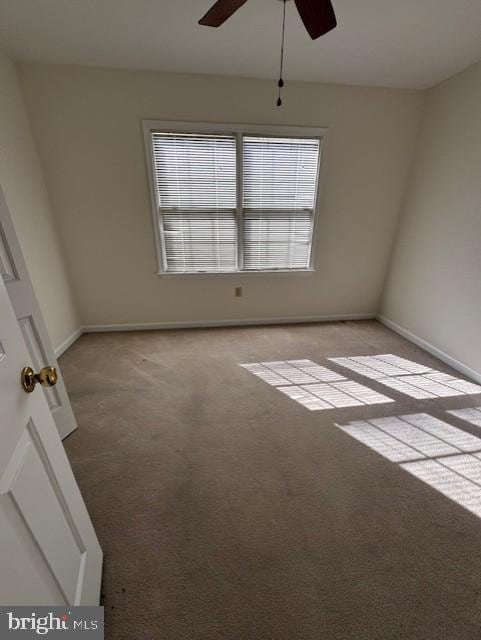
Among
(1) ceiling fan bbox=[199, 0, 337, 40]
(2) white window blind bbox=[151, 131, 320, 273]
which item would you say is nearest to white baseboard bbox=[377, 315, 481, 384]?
(2) white window blind bbox=[151, 131, 320, 273]

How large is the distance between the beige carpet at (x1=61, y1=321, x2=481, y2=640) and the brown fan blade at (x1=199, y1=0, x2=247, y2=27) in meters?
2.34

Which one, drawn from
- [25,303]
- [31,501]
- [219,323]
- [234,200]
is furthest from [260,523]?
[234,200]

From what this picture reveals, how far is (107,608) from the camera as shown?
39.7 inches

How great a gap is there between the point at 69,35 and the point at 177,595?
10.9ft

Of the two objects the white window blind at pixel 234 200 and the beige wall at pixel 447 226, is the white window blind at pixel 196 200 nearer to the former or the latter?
the white window blind at pixel 234 200

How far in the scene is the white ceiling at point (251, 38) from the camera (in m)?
1.68

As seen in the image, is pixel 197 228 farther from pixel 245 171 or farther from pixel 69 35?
pixel 69 35

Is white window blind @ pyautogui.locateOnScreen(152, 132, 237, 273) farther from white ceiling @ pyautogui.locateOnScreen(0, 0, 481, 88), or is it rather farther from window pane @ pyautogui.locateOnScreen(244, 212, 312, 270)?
white ceiling @ pyautogui.locateOnScreen(0, 0, 481, 88)

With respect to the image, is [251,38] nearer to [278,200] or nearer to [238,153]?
[238,153]

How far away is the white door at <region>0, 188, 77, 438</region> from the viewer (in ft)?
4.24

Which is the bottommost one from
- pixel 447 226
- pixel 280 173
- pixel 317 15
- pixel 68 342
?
pixel 68 342

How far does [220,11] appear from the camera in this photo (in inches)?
56.6

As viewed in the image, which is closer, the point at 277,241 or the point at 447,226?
the point at 447,226

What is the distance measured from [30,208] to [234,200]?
73.9 inches
